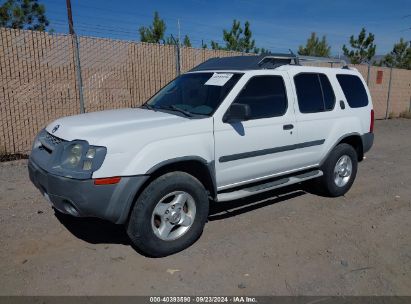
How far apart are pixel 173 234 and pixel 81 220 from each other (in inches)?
55.3

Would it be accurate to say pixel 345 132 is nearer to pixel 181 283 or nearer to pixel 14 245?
pixel 181 283

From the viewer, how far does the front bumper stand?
3.34 metres

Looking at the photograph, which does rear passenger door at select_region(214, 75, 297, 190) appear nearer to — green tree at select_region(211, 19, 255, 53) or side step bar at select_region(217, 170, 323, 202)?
side step bar at select_region(217, 170, 323, 202)

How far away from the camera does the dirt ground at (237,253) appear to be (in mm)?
3363

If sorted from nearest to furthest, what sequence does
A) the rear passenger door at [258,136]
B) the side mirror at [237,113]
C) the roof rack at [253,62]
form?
1. the side mirror at [237,113]
2. the rear passenger door at [258,136]
3. the roof rack at [253,62]

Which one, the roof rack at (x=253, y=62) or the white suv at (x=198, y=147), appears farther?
the roof rack at (x=253, y=62)

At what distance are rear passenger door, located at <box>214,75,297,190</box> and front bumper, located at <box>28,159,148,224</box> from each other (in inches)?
42.2

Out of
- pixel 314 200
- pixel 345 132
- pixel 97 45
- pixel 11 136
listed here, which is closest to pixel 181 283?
pixel 314 200

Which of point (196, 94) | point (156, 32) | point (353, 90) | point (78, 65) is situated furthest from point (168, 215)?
point (156, 32)

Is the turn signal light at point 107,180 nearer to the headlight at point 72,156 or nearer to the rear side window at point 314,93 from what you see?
the headlight at point 72,156

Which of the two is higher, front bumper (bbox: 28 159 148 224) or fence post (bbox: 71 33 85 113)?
fence post (bbox: 71 33 85 113)

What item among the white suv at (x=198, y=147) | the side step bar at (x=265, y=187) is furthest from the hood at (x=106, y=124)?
the side step bar at (x=265, y=187)

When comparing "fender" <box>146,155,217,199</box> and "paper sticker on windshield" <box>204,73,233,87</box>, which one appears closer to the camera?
"fender" <box>146,155,217,199</box>

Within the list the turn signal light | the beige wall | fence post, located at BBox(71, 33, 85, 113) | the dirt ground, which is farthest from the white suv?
the beige wall
